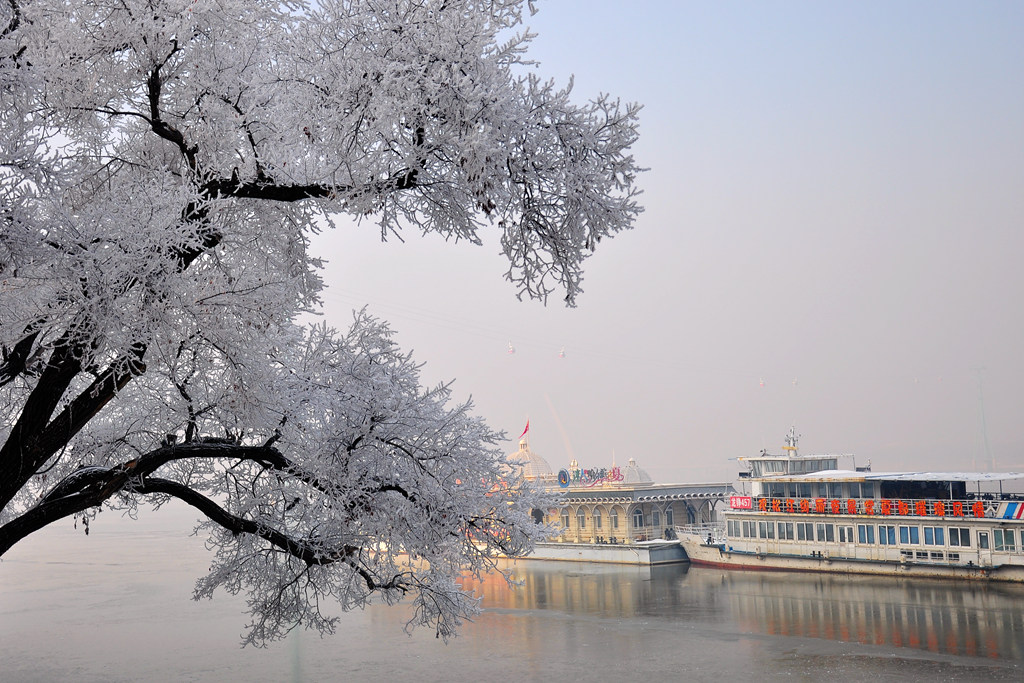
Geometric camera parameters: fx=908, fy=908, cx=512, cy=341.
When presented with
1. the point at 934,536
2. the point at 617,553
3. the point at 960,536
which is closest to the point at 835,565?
the point at 934,536

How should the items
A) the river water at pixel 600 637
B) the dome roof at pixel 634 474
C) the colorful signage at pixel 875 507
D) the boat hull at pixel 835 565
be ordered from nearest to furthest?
1. the river water at pixel 600 637
2. the boat hull at pixel 835 565
3. the colorful signage at pixel 875 507
4. the dome roof at pixel 634 474

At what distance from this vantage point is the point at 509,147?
513 centimetres

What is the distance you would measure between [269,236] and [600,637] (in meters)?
24.7

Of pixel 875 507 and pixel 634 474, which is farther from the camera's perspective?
pixel 634 474

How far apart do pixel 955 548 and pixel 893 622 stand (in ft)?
32.3

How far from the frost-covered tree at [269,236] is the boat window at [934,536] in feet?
116

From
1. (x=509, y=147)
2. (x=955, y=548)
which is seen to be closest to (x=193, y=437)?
(x=509, y=147)

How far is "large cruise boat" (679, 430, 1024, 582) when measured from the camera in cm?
3638

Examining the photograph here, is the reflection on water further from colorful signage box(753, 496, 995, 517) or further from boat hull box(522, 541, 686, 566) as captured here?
colorful signage box(753, 496, 995, 517)

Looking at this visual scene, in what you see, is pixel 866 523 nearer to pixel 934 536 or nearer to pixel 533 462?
pixel 934 536

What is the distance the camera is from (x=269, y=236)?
6.32m

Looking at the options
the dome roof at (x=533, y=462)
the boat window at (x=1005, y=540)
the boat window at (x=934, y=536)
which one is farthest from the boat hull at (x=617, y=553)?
the boat window at (x=1005, y=540)

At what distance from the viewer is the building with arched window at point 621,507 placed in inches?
2037

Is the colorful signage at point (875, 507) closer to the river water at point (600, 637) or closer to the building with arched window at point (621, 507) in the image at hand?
the river water at point (600, 637)
